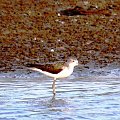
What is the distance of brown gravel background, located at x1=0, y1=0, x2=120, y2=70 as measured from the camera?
1667 centimetres

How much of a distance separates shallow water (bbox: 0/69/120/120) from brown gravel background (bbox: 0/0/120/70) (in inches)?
60.9

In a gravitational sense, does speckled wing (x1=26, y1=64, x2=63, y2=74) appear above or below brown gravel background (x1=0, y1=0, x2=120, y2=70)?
below

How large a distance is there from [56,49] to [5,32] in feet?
8.07

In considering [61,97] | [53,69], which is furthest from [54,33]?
[61,97]

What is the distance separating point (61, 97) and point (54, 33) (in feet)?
25.0

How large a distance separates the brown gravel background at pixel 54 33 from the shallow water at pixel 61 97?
155 cm

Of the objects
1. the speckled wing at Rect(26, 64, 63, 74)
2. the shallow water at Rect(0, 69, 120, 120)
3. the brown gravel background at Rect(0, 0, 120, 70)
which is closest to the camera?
the shallow water at Rect(0, 69, 120, 120)

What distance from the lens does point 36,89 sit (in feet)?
41.1

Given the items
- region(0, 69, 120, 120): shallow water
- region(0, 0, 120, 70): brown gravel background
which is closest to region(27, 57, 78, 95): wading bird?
region(0, 69, 120, 120): shallow water

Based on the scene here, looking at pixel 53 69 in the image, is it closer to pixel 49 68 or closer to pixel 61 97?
pixel 49 68

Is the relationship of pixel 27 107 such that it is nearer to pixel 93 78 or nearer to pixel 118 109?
pixel 118 109

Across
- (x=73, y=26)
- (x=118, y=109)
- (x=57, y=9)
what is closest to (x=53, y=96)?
(x=118, y=109)

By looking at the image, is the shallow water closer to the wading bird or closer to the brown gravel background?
the wading bird

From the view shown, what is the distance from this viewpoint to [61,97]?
1177cm
